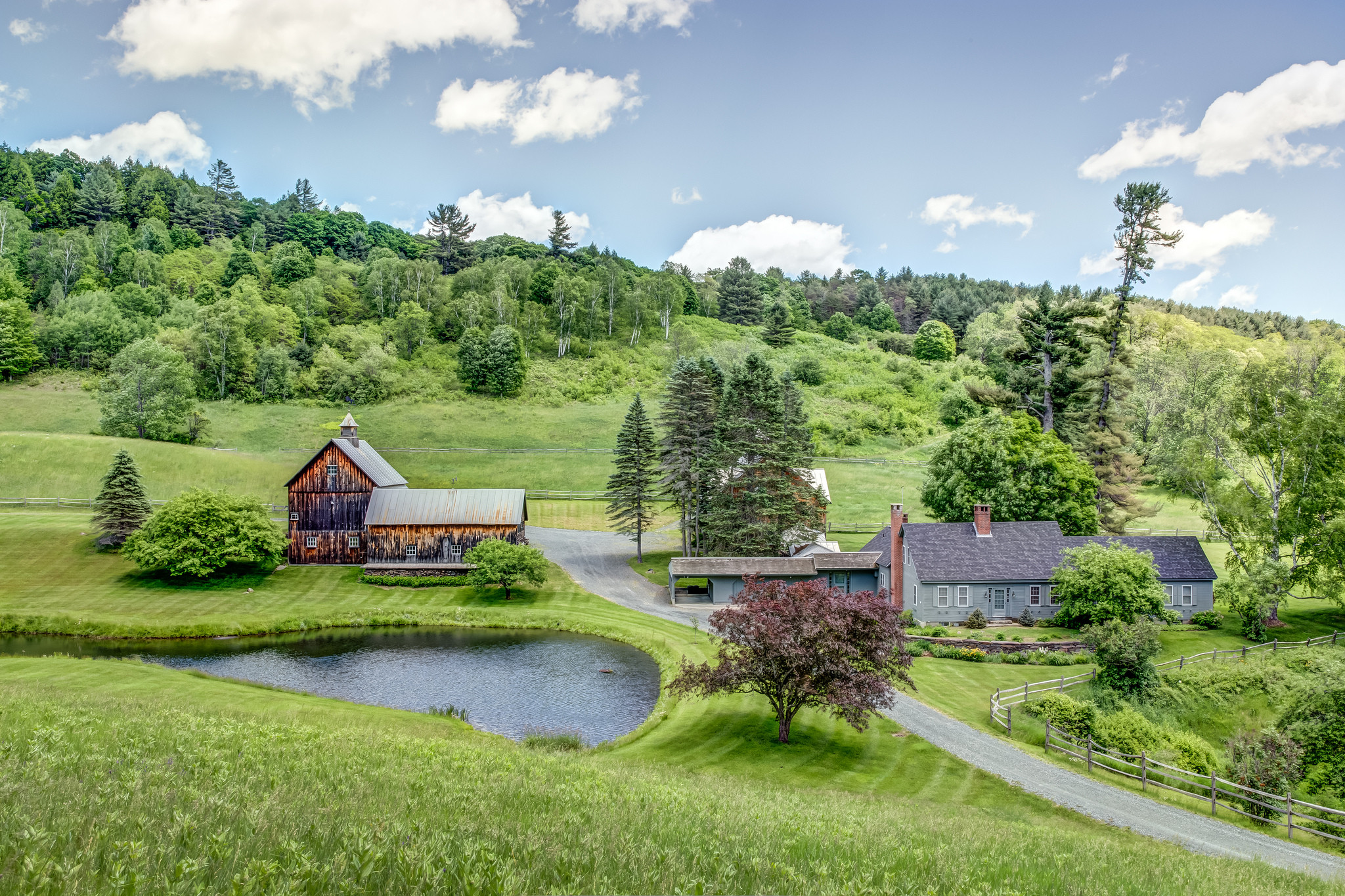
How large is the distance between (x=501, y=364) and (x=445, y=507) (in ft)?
152

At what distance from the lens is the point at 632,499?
2174 inches

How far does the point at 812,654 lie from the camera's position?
23312 mm

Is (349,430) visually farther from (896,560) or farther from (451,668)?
(896,560)

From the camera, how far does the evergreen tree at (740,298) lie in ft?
449

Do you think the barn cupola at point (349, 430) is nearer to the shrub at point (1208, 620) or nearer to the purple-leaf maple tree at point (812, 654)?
the purple-leaf maple tree at point (812, 654)

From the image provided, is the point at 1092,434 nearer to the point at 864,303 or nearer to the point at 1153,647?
the point at 1153,647

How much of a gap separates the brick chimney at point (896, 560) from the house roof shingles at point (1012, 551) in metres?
0.57

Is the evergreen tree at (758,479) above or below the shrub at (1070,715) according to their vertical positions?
above

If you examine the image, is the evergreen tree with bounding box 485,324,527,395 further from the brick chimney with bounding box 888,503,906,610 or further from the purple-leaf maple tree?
the purple-leaf maple tree

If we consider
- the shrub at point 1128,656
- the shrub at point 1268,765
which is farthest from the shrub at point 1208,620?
the shrub at point 1268,765

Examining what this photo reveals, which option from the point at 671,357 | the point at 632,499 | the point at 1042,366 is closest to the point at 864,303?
the point at 671,357

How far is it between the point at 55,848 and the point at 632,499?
167 feet

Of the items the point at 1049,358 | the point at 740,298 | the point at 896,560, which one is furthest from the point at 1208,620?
the point at 740,298

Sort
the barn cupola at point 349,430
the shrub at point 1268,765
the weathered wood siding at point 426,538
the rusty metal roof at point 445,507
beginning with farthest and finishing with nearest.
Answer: the barn cupola at point 349,430 → the rusty metal roof at point 445,507 → the weathered wood siding at point 426,538 → the shrub at point 1268,765
